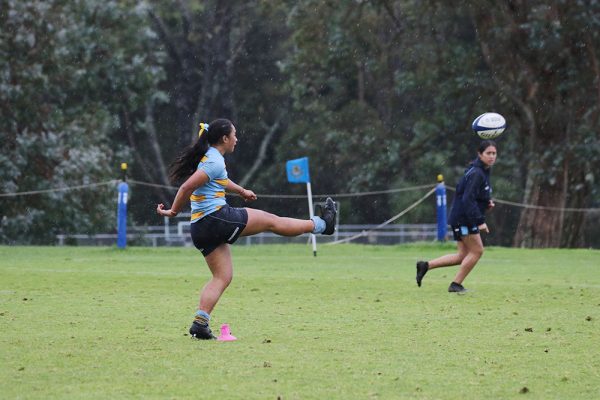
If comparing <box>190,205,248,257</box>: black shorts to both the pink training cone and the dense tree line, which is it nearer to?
the pink training cone

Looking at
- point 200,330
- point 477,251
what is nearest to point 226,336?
point 200,330

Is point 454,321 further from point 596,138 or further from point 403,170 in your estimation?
point 403,170

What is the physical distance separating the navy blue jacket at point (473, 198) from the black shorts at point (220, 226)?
4894mm

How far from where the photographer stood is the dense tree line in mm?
32688

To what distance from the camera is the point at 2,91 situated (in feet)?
118

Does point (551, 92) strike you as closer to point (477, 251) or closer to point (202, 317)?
point (477, 251)

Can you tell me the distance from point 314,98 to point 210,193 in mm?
38620

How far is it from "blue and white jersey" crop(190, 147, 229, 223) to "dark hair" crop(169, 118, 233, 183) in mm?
75

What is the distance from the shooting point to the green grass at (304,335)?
743cm

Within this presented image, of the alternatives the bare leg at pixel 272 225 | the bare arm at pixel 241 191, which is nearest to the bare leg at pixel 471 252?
the bare arm at pixel 241 191

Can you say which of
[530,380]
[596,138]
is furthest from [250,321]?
[596,138]

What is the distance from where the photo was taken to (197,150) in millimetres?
9734

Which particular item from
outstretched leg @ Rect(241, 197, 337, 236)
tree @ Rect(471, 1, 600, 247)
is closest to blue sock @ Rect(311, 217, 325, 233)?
outstretched leg @ Rect(241, 197, 337, 236)

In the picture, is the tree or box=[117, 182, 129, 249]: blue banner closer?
box=[117, 182, 129, 249]: blue banner
